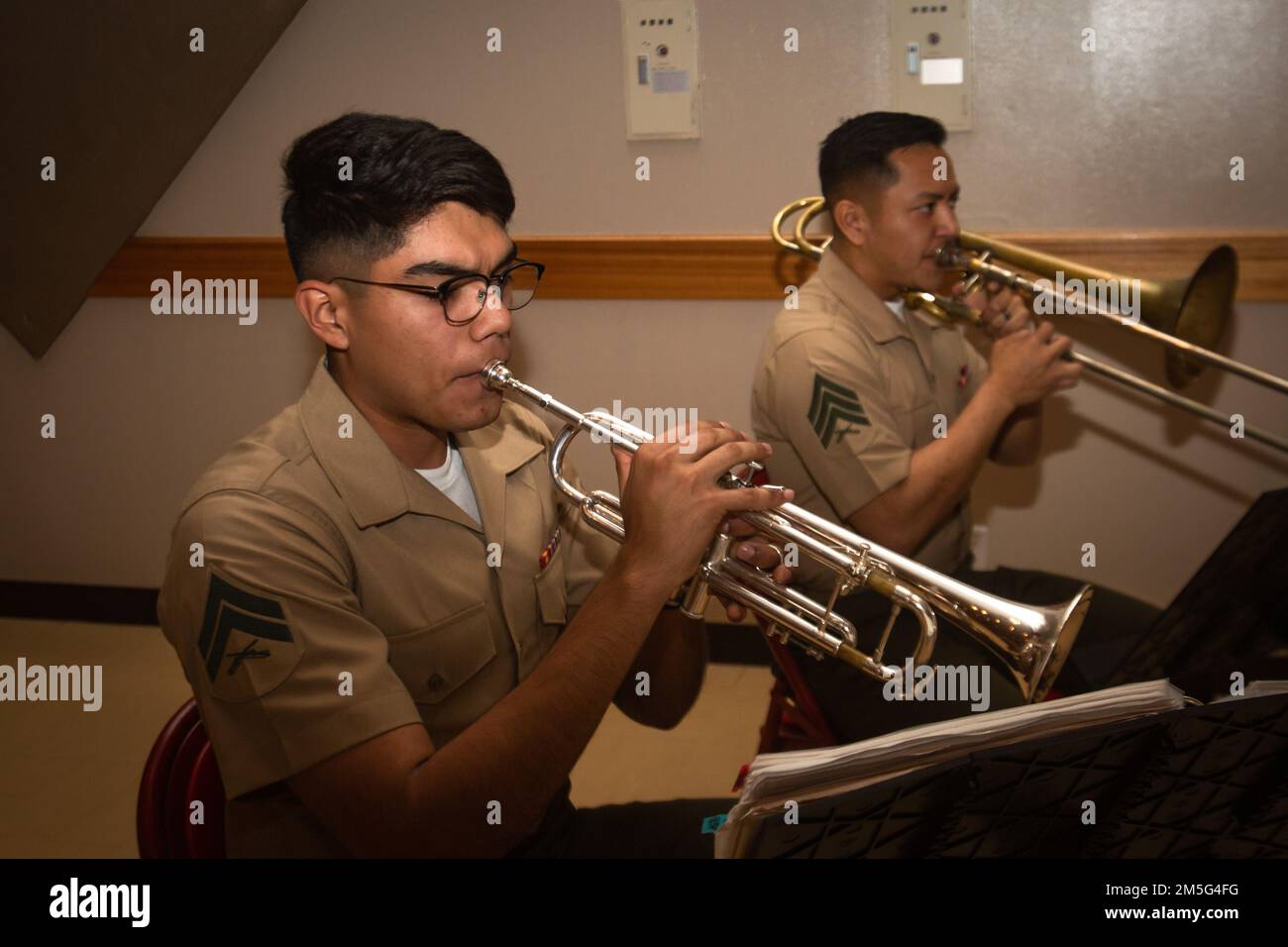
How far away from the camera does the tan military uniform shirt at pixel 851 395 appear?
2.12 metres

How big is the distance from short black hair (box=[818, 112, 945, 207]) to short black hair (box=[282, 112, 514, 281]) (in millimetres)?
1231

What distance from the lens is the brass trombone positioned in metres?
2.38

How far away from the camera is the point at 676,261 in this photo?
118 inches

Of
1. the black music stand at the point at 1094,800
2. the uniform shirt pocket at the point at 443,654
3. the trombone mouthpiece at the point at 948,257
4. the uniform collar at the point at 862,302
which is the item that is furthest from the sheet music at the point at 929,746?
the trombone mouthpiece at the point at 948,257

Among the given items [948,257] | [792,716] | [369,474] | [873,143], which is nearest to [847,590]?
→ [792,716]

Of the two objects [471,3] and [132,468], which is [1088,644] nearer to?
[471,3]

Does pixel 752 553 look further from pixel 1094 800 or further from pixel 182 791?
pixel 182 791

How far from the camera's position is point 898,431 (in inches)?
91.0

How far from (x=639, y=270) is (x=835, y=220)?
28.9 inches

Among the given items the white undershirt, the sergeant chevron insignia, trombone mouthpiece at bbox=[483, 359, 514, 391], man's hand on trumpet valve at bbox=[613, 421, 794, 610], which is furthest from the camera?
the white undershirt

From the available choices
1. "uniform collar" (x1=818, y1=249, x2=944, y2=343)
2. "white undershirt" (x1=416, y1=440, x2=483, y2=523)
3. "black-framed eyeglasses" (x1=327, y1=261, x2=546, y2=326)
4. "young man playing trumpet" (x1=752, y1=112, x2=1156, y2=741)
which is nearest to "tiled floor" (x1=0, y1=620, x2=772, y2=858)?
"young man playing trumpet" (x1=752, y1=112, x2=1156, y2=741)

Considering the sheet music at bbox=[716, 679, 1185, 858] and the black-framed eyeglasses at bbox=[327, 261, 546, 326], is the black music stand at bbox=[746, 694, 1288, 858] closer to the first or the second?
the sheet music at bbox=[716, 679, 1185, 858]

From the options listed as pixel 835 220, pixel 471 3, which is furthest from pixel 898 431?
pixel 471 3

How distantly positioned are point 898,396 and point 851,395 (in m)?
0.23
